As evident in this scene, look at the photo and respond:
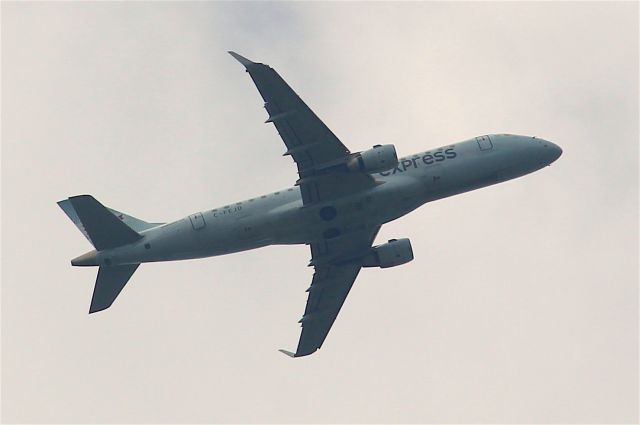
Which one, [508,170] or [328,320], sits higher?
[508,170]

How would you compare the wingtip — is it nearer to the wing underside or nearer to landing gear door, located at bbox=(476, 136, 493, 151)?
the wing underside

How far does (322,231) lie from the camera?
7444 cm

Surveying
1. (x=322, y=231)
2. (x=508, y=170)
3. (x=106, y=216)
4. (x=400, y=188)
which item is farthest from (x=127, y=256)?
(x=508, y=170)

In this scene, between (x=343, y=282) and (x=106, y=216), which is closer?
(x=106, y=216)

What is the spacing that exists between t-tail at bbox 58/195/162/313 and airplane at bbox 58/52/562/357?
0.20 ft

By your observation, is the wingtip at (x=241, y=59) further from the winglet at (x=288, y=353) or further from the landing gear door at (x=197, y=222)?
the winglet at (x=288, y=353)

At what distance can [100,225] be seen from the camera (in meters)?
70.8

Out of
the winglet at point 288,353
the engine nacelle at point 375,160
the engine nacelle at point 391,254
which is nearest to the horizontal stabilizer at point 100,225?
the engine nacelle at point 375,160

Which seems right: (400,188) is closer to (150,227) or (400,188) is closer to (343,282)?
A: (343,282)

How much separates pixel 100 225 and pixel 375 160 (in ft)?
56.2

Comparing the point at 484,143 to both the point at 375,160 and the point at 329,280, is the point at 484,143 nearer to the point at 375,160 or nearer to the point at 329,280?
A: the point at 375,160

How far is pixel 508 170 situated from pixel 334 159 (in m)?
12.0

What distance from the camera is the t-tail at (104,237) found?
70250mm

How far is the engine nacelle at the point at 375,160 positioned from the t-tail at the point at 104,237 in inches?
541
